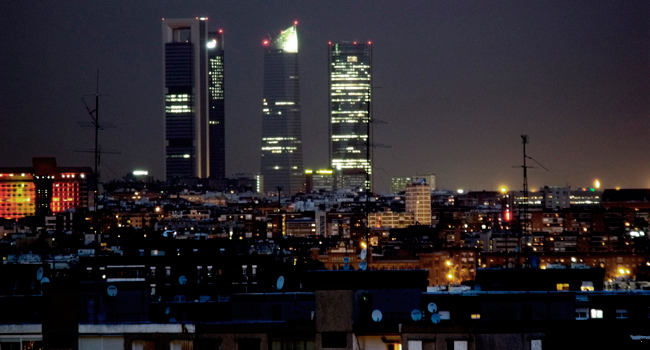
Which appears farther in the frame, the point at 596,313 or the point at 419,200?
the point at 419,200

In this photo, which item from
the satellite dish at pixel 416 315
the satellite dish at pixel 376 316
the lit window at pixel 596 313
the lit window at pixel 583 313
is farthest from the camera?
the lit window at pixel 596 313

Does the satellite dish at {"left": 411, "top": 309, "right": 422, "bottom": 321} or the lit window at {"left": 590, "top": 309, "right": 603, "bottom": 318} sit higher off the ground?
the satellite dish at {"left": 411, "top": 309, "right": 422, "bottom": 321}

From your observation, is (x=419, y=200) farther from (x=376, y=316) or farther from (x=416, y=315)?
(x=376, y=316)

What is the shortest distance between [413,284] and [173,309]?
3949 mm

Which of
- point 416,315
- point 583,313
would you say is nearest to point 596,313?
point 583,313

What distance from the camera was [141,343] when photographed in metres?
17.4

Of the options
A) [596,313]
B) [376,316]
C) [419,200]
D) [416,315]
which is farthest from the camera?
[419,200]

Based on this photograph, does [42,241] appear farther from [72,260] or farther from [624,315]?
[624,315]

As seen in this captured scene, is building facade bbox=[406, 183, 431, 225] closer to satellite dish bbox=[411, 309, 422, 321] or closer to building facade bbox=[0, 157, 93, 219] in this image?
building facade bbox=[0, 157, 93, 219]

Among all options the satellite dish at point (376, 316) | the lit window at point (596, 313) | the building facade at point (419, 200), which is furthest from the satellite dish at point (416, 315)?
the building facade at point (419, 200)

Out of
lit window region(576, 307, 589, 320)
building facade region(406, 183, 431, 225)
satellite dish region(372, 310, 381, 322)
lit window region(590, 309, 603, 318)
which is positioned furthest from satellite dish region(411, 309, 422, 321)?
building facade region(406, 183, 431, 225)

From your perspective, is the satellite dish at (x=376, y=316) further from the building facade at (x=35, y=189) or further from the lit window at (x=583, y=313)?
the building facade at (x=35, y=189)

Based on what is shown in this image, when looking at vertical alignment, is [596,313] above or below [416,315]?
below

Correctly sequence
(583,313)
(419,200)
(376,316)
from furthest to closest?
(419,200) < (583,313) < (376,316)
